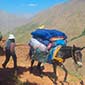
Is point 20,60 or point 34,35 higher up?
point 34,35

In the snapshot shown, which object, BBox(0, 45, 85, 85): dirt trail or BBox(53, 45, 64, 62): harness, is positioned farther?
BBox(0, 45, 85, 85): dirt trail

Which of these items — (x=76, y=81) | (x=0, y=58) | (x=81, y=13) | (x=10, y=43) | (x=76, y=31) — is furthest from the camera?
(x=81, y=13)

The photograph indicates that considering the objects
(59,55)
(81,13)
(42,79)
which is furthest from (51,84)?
(81,13)

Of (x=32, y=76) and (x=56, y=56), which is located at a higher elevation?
(x=56, y=56)

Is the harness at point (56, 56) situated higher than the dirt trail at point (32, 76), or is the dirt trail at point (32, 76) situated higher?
the harness at point (56, 56)

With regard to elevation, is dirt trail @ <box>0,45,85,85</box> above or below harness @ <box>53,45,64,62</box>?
below

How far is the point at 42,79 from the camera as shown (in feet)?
46.8

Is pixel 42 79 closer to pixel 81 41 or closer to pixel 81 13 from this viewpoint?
pixel 81 41

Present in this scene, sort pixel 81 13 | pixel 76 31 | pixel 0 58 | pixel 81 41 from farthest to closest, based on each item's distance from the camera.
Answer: pixel 81 13
pixel 76 31
pixel 81 41
pixel 0 58

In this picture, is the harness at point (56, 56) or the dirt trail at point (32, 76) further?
the dirt trail at point (32, 76)

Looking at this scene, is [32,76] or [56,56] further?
[32,76]

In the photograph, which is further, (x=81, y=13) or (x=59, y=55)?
(x=81, y=13)

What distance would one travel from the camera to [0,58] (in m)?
17.0

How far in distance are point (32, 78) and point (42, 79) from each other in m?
0.51
